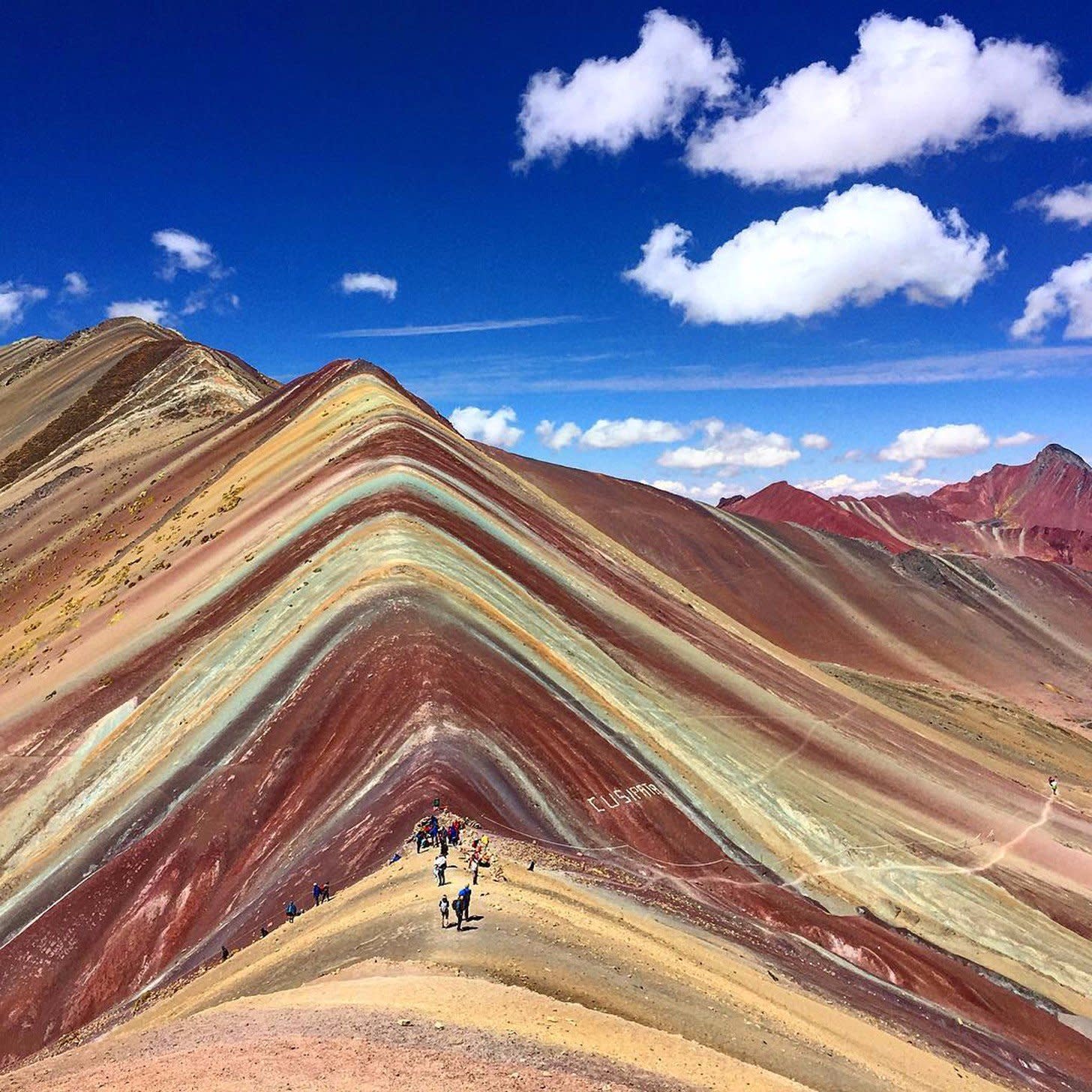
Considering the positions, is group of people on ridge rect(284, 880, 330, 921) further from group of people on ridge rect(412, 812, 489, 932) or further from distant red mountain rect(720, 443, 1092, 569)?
distant red mountain rect(720, 443, 1092, 569)

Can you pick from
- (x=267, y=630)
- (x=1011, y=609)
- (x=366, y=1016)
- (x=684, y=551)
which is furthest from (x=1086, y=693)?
(x=366, y=1016)

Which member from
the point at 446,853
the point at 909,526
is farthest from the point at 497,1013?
the point at 909,526

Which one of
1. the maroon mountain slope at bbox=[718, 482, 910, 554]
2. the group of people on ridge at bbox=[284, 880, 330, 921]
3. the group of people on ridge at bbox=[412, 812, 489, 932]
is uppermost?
the maroon mountain slope at bbox=[718, 482, 910, 554]

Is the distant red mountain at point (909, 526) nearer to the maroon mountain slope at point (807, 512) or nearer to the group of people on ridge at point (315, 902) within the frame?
the maroon mountain slope at point (807, 512)

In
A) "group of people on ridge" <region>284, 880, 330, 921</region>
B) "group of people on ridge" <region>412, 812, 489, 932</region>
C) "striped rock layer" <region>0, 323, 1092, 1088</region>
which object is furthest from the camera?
"striped rock layer" <region>0, 323, 1092, 1088</region>

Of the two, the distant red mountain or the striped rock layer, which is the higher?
the distant red mountain

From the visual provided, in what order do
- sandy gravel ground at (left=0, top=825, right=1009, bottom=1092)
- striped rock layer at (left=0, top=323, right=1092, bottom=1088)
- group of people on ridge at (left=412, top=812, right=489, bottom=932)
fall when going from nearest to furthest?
sandy gravel ground at (left=0, top=825, right=1009, bottom=1092), group of people on ridge at (left=412, top=812, right=489, bottom=932), striped rock layer at (left=0, top=323, right=1092, bottom=1088)

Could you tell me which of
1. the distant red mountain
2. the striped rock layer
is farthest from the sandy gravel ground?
the distant red mountain

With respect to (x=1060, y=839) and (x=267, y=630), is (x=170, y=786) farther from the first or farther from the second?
(x=1060, y=839)
